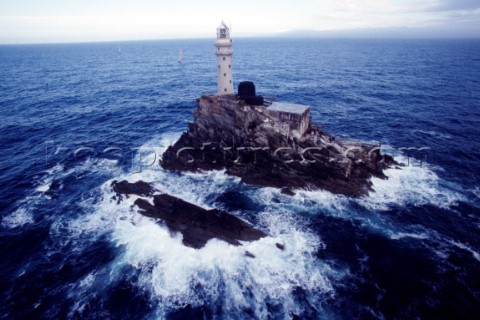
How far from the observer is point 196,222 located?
3102 cm

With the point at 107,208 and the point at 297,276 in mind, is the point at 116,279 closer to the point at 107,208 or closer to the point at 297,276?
the point at 107,208

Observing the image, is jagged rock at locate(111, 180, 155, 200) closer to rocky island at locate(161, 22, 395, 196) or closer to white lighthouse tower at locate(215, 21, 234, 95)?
rocky island at locate(161, 22, 395, 196)

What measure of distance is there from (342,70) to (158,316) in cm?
12346

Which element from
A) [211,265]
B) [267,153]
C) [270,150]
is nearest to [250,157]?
[267,153]

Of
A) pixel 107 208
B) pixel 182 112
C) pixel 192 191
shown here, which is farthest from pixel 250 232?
pixel 182 112

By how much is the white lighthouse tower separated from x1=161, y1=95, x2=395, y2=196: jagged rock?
5.45m

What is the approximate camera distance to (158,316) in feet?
72.2

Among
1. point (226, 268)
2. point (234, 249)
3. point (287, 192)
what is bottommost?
point (226, 268)

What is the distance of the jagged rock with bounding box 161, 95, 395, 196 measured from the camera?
37844mm

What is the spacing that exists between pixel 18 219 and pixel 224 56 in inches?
1504

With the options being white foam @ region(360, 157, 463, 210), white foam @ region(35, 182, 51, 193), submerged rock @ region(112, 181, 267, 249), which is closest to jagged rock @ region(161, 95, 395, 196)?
white foam @ region(360, 157, 463, 210)

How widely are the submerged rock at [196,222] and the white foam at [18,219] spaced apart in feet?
40.9

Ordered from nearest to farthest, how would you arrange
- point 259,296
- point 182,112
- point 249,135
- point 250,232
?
point 259,296 → point 250,232 → point 249,135 → point 182,112

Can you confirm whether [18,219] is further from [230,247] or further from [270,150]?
[270,150]
